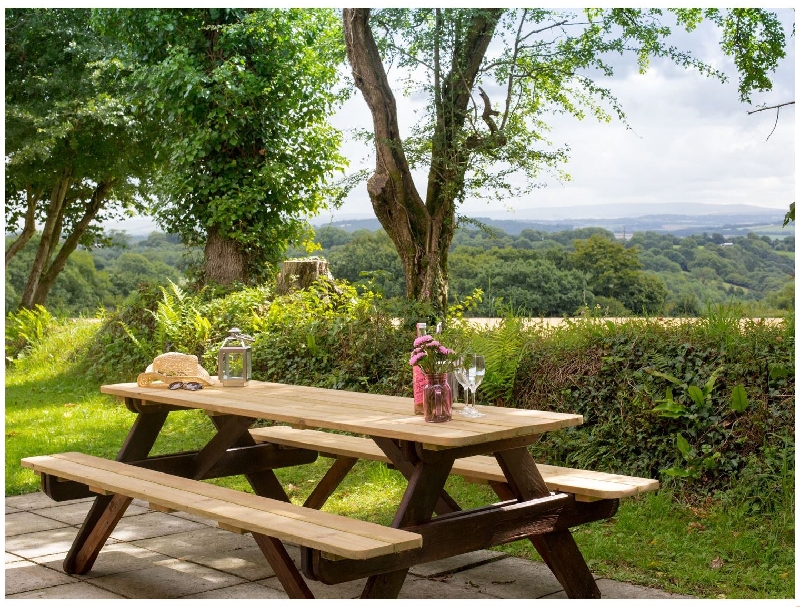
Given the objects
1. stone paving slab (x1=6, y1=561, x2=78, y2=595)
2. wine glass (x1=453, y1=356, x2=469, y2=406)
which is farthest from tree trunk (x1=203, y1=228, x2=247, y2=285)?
wine glass (x1=453, y1=356, x2=469, y2=406)

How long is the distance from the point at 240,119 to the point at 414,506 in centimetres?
833

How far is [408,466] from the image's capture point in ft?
12.7

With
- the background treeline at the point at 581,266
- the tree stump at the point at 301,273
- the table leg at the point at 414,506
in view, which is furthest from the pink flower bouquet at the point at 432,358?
the tree stump at the point at 301,273

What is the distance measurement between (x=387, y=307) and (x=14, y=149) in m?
9.17

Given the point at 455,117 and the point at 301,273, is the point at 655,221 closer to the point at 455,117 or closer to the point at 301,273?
the point at 455,117

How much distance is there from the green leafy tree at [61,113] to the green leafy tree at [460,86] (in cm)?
669

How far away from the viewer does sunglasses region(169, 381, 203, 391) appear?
4937 mm

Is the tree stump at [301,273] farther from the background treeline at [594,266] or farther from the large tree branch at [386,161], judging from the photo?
the large tree branch at [386,161]

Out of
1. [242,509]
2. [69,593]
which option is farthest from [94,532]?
[242,509]

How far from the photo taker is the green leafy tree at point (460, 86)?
29.6 ft

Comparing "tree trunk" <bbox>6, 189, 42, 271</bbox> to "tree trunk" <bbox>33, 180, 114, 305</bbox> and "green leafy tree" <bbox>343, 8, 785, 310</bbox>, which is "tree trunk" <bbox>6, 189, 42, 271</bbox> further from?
"green leafy tree" <bbox>343, 8, 785, 310</bbox>

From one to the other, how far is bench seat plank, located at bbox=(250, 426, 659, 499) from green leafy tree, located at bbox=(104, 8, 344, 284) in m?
6.33

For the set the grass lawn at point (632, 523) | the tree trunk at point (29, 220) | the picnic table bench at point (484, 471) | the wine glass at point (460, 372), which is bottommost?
the grass lawn at point (632, 523)

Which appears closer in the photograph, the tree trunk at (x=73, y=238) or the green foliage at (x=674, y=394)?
the green foliage at (x=674, y=394)
